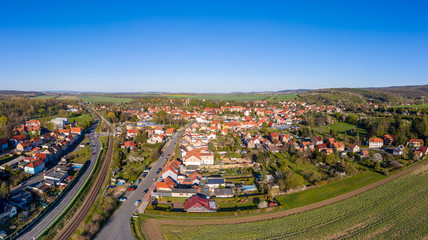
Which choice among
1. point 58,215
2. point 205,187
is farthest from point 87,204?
point 205,187

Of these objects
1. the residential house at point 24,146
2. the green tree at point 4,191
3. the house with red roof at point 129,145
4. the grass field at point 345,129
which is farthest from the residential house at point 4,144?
the grass field at point 345,129

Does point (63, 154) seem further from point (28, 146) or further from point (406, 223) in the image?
point (406, 223)

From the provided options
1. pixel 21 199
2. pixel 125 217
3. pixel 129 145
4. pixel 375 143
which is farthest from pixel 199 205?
pixel 375 143

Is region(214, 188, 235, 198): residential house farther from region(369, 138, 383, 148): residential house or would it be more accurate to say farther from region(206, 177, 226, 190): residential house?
region(369, 138, 383, 148): residential house

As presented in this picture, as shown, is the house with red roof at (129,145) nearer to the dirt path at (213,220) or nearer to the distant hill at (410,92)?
the dirt path at (213,220)

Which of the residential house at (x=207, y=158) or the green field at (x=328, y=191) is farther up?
the residential house at (x=207, y=158)

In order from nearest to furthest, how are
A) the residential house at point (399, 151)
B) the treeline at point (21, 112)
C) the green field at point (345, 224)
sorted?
the green field at point (345, 224) → the residential house at point (399, 151) → the treeline at point (21, 112)
